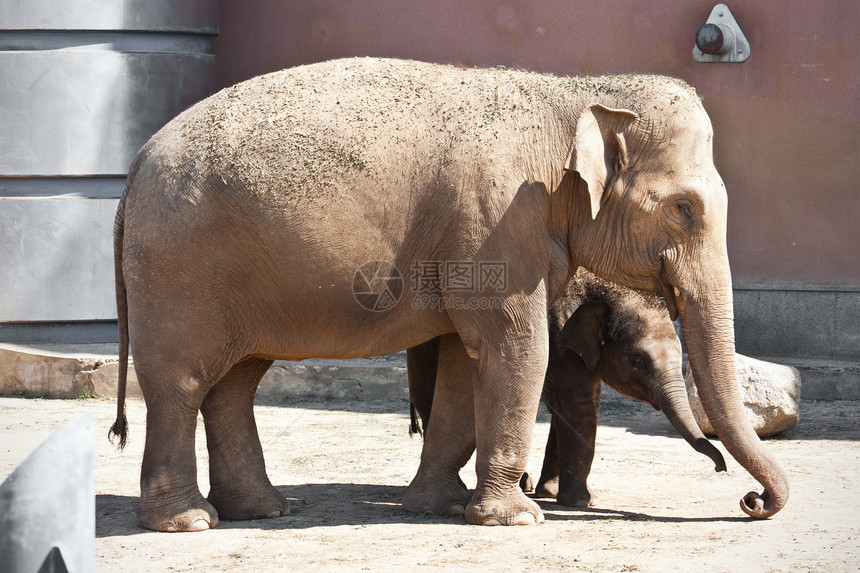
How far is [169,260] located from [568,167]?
1.79 meters

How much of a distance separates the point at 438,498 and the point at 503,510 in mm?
542

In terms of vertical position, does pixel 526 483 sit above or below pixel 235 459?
below

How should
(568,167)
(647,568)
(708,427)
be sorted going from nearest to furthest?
(647,568)
(568,167)
(708,427)

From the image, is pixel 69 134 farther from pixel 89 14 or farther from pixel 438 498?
pixel 438 498

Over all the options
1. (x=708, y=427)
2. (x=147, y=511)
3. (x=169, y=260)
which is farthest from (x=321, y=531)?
(x=708, y=427)

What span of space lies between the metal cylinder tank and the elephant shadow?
403 cm

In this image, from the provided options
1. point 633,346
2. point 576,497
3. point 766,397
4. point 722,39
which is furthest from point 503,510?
point 722,39

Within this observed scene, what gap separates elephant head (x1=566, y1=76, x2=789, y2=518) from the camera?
5.32m

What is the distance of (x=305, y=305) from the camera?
5.41 metres

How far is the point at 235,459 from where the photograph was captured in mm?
5750

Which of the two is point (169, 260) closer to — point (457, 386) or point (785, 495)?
point (457, 386)

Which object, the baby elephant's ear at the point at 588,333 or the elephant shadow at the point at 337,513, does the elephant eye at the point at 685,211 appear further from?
the elephant shadow at the point at 337,513

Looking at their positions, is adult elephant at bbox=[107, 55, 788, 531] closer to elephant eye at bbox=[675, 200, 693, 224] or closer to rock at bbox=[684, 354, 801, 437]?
elephant eye at bbox=[675, 200, 693, 224]

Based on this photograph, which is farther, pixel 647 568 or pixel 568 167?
pixel 568 167
